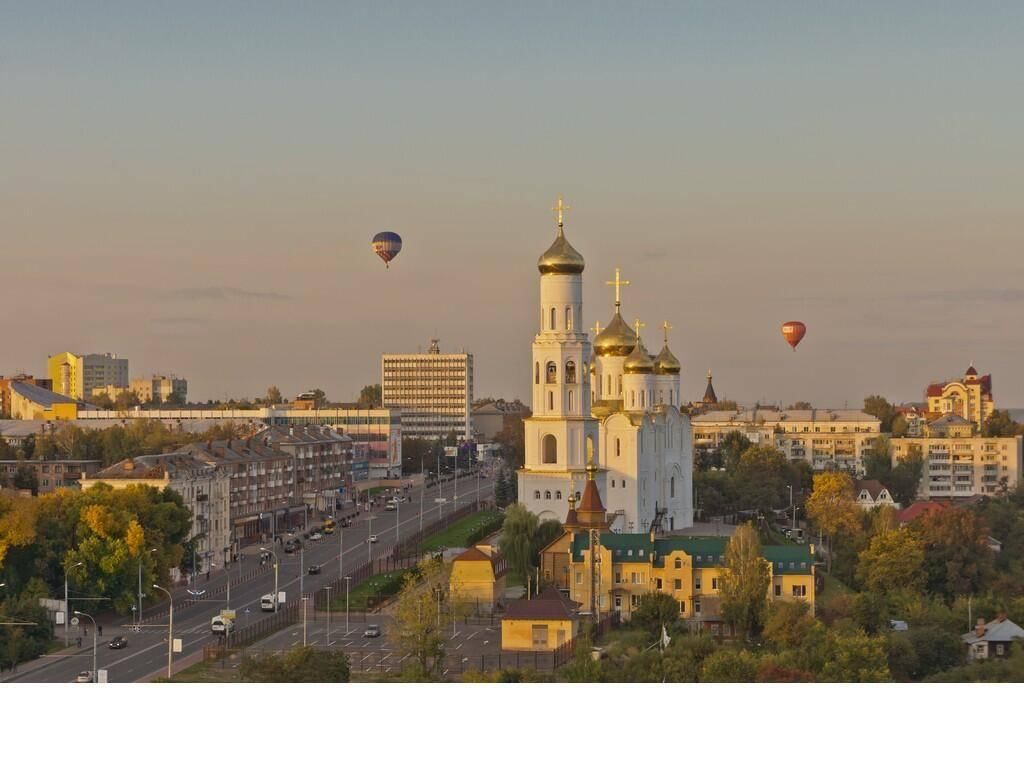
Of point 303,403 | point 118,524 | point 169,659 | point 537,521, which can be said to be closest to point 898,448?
point 303,403

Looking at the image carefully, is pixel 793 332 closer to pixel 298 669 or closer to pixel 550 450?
pixel 550 450

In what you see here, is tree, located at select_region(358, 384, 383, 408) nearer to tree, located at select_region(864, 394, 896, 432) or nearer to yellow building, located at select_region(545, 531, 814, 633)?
tree, located at select_region(864, 394, 896, 432)

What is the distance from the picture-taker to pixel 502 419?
104 m

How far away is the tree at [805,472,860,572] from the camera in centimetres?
4053

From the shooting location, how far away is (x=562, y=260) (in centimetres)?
3831

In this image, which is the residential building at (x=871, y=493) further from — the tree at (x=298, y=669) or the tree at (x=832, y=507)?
the tree at (x=298, y=669)

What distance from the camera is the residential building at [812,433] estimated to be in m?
68.3

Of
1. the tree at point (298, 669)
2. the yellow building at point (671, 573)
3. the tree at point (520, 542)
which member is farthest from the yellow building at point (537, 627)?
the tree at point (520, 542)

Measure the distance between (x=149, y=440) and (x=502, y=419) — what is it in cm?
5241

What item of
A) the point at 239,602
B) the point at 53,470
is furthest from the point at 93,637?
the point at 53,470

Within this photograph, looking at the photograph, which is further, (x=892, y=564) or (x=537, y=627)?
(x=892, y=564)

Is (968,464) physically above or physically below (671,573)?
above

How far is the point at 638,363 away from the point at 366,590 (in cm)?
1198

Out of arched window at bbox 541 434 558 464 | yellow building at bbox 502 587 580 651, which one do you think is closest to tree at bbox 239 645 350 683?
yellow building at bbox 502 587 580 651
